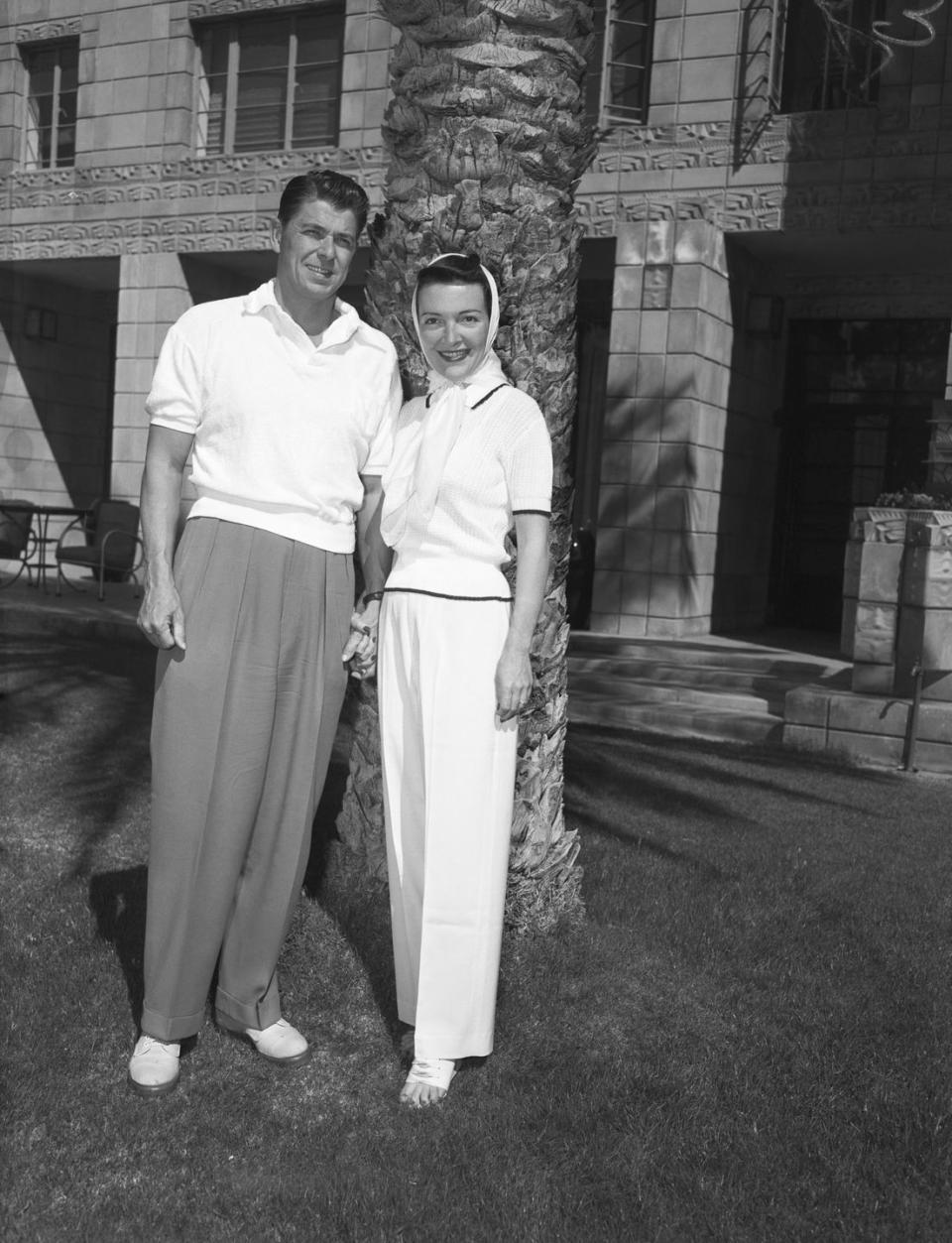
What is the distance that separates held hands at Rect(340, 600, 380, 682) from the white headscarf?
253mm

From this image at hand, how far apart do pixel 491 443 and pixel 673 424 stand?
11.1 metres

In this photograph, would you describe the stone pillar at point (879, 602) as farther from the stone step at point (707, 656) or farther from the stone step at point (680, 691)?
the stone step at point (707, 656)

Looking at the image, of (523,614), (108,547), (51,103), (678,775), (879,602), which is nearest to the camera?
(523,614)

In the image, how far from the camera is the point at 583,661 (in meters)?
11.8

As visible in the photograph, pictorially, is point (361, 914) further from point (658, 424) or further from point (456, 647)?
point (658, 424)

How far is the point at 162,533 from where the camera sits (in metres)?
3.40

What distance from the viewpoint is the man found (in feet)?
11.1

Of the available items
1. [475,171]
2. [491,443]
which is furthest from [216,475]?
[475,171]

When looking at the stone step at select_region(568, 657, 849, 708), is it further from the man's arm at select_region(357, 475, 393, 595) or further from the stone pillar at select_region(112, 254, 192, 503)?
the stone pillar at select_region(112, 254, 192, 503)

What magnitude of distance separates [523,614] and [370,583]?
53cm

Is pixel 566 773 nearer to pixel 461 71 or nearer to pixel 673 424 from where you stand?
pixel 461 71

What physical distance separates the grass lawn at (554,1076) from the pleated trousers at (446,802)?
0.94ft

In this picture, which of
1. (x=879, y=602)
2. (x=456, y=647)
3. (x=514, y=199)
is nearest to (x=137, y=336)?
(x=879, y=602)

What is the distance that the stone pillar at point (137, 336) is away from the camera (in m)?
17.4
